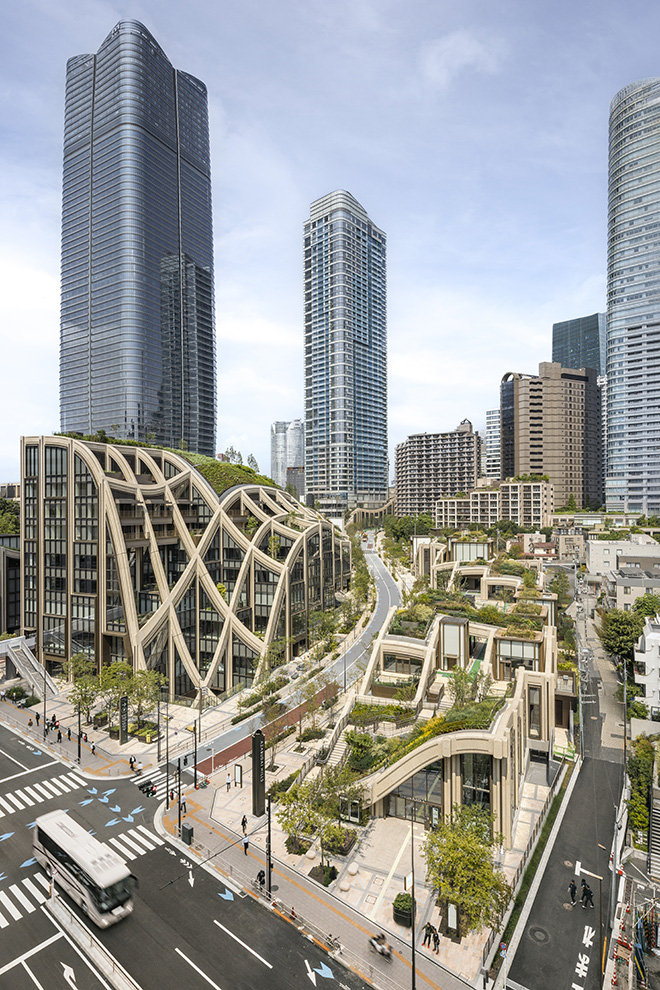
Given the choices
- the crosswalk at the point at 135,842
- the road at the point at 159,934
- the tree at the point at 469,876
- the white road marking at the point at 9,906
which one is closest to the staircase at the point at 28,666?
the road at the point at 159,934

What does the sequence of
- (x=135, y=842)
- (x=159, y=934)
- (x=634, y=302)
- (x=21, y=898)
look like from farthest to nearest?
(x=634, y=302)
(x=135, y=842)
(x=21, y=898)
(x=159, y=934)

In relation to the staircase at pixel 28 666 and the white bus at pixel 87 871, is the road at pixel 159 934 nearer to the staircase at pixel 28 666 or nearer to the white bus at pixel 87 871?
the white bus at pixel 87 871

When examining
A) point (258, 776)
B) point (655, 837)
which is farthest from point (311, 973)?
point (655, 837)

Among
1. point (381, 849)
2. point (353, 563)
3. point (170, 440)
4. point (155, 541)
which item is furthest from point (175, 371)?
point (381, 849)

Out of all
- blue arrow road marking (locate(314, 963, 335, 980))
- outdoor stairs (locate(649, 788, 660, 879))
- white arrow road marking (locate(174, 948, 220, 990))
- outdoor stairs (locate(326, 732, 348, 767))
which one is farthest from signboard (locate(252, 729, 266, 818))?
outdoor stairs (locate(649, 788, 660, 879))

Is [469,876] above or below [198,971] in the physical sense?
above

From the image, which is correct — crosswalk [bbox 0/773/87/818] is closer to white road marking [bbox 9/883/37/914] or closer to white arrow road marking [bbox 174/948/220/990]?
white road marking [bbox 9/883/37/914]

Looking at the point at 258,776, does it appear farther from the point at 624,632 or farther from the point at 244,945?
the point at 624,632
